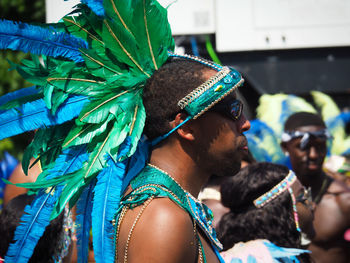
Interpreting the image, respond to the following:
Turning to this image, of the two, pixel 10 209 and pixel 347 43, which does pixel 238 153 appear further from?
pixel 347 43

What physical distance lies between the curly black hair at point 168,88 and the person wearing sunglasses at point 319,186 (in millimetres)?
2964

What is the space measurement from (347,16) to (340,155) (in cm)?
195

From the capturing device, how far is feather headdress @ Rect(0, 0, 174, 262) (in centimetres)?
196

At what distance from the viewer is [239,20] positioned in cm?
643

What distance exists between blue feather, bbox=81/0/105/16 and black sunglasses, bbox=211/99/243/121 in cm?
65

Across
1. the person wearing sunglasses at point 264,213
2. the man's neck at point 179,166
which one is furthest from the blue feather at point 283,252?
the man's neck at point 179,166

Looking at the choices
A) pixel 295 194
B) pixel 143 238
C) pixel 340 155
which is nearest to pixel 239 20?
pixel 340 155

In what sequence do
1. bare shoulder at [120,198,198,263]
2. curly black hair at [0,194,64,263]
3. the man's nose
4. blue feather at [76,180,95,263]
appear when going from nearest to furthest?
bare shoulder at [120,198,198,263], blue feather at [76,180,95,263], curly black hair at [0,194,64,263], the man's nose

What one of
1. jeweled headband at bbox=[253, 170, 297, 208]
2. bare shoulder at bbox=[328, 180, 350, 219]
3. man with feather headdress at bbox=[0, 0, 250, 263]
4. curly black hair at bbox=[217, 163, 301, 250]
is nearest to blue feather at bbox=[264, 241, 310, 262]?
curly black hair at bbox=[217, 163, 301, 250]

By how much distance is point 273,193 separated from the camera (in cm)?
274

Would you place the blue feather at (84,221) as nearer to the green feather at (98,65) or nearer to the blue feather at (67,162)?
the blue feather at (67,162)

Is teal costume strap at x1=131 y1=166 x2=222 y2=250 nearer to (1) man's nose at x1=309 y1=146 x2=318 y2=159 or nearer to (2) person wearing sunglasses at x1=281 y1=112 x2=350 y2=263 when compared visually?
(2) person wearing sunglasses at x1=281 y1=112 x2=350 y2=263

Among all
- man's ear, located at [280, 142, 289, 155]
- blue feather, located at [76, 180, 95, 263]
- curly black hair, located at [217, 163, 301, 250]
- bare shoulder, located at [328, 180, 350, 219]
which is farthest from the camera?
man's ear, located at [280, 142, 289, 155]

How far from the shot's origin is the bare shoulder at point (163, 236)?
167 cm
